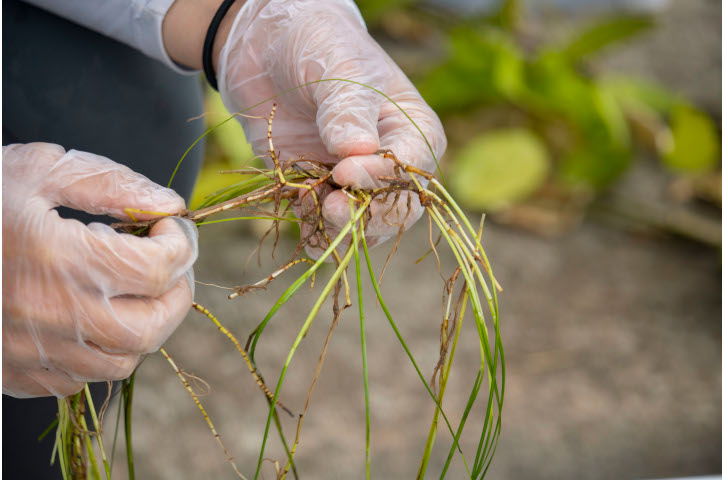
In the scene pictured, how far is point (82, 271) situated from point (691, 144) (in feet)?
5.67

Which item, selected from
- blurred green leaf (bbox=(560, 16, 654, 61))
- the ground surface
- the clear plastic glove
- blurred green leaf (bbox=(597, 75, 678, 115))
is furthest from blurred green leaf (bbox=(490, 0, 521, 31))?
the clear plastic glove

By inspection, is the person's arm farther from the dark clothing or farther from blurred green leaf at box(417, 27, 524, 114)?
blurred green leaf at box(417, 27, 524, 114)

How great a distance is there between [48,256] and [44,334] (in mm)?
61

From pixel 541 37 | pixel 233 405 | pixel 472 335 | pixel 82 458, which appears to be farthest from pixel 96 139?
pixel 541 37

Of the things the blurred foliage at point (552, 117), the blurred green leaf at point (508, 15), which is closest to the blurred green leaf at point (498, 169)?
the blurred foliage at point (552, 117)

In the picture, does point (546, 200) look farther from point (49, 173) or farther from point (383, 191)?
point (49, 173)

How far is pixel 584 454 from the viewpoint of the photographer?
1243 millimetres

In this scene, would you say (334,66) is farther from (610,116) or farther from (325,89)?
(610,116)

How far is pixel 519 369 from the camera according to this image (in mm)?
1385

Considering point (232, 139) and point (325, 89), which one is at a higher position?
point (325, 89)

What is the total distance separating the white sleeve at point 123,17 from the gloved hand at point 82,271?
0.58 ft

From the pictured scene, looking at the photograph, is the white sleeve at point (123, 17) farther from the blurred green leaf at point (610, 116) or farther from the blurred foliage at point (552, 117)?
the blurred green leaf at point (610, 116)

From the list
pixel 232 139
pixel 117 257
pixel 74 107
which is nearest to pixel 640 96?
pixel 232 139

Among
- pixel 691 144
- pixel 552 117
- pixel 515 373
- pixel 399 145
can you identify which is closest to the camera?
pixel 399 145
